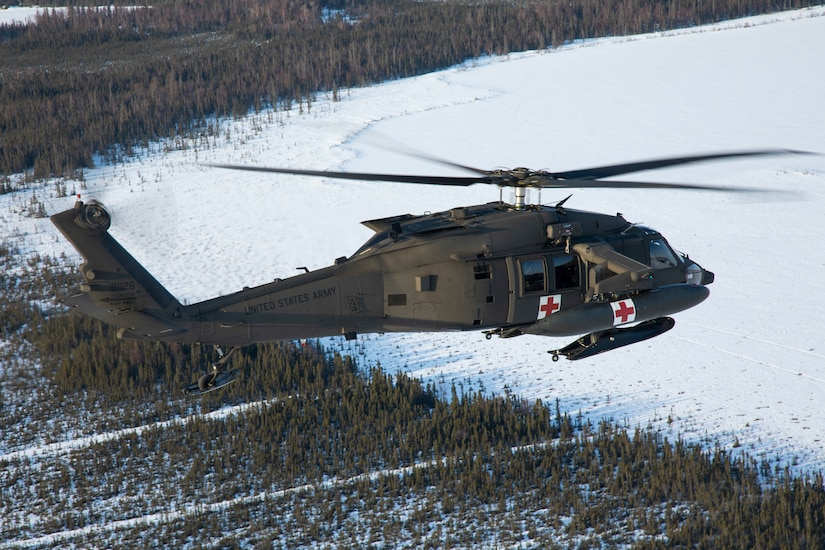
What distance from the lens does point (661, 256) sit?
21.1 meters

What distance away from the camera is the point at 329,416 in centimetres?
3002

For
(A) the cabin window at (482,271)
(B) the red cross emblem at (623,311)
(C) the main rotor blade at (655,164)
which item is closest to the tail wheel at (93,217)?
(A) the cabin window at (482,271)

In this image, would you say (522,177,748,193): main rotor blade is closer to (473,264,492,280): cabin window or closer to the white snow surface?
(473,264,492,280): cabin window

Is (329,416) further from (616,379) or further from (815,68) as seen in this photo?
(815,68)

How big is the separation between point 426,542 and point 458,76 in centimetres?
5635

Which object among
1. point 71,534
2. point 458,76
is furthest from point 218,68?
point 71,534

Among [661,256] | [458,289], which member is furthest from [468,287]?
[661,256]

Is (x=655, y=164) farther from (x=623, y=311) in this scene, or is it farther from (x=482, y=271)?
(x=482, y=271)

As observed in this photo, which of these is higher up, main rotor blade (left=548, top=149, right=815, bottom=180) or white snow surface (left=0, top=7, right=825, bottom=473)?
main rotor blade (left=548, top=149, right=815, bottom=180)

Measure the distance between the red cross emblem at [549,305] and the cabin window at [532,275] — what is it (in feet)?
0.80

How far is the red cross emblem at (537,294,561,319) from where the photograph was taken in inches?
764

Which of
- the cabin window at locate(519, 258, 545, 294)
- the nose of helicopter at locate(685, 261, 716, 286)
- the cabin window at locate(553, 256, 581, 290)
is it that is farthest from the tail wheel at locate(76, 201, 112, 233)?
the nose of helicopter at locate(685, 261, 716, 286)

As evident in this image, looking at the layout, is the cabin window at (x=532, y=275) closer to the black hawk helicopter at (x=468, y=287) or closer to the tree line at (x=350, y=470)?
the black hawk helicopter at (x=468, y=287)

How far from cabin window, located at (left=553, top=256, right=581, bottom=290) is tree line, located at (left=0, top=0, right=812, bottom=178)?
45.6 meters
